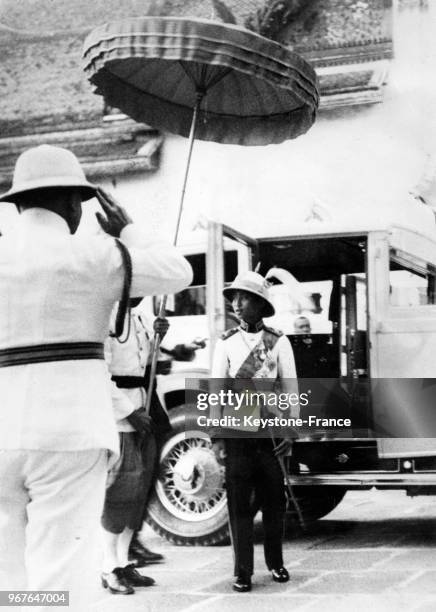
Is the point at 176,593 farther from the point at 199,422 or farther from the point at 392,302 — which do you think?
the point at 392,302

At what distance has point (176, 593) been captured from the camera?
4043 mm

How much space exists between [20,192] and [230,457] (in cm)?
204

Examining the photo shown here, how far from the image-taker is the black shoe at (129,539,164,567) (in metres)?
4.75

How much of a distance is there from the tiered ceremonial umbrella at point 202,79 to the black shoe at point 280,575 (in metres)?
1.12

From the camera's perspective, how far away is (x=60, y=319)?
2361 mm

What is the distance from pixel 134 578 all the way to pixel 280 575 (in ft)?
1.97

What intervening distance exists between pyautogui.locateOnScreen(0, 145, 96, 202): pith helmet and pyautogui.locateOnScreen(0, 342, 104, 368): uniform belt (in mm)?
376

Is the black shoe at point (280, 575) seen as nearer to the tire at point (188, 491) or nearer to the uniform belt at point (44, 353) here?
the tire at point (188, 491)

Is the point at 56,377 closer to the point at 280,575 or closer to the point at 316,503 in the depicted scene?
the point at 280,575

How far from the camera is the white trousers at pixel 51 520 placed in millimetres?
2270

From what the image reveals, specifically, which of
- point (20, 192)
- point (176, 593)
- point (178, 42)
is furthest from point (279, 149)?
point (20, 192)

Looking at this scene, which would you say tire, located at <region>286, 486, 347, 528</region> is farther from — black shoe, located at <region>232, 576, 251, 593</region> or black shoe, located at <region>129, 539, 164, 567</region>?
black shoe, located at <region>232, 576, 251, 593</region>

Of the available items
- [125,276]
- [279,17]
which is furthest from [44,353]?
[279,17]

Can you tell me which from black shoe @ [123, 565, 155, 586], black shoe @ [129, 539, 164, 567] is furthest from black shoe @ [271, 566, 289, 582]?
black shoe @ [129, 539, 164, 567]
